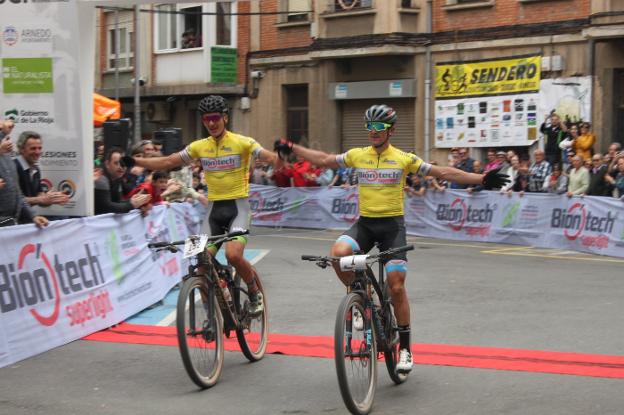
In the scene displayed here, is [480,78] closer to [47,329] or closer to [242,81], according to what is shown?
[242,81]

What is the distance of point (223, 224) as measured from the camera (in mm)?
9578

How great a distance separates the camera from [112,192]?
42.4ft

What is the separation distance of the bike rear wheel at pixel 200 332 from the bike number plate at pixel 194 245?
7.7 inches

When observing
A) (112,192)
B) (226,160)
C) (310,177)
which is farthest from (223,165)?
(310,177)

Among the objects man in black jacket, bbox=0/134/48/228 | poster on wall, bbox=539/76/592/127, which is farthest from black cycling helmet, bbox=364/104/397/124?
poster on wall, bbox=539/76/592/127

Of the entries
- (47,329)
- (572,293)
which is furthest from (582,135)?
(47,329)

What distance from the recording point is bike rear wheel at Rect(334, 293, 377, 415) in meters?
6.98

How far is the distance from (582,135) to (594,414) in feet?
57.5

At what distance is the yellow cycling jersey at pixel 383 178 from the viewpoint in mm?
8391

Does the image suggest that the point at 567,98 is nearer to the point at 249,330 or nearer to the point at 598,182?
the point at 598,182

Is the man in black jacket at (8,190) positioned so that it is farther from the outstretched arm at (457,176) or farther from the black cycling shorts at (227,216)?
the outstretched arm at (457,176)

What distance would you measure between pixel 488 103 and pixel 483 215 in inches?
258

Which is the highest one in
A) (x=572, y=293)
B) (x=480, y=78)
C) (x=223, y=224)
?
(x=480, y=78)

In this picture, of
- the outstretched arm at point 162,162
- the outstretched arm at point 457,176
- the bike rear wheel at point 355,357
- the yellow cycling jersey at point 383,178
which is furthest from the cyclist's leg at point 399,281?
the outstretched arm at point 162,162
